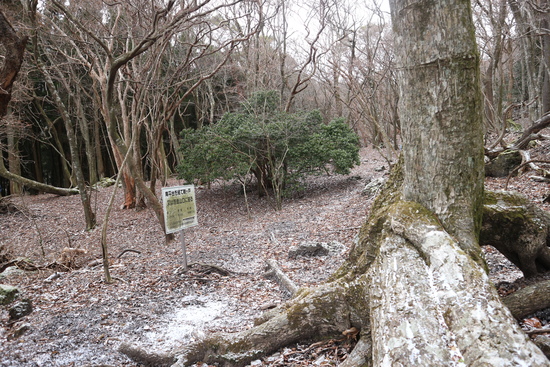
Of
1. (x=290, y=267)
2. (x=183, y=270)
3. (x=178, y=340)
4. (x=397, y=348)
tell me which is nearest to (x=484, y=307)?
(x=397, y=348)

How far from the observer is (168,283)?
5.17 meters

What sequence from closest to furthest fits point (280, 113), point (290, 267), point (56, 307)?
point (56, 307), point (290, 267), point (280, 113)

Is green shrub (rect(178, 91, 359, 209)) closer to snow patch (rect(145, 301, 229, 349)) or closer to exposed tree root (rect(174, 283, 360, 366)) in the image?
snow patch (rect(145, 301, 229, 349))

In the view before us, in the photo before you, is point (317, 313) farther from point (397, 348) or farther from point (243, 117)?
point (243, 117)

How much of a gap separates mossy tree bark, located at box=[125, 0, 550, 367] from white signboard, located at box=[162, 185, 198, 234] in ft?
9.70

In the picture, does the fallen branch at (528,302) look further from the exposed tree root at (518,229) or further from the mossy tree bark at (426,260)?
the mossy tree bark at (426,260)

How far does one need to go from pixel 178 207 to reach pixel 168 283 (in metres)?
1.26

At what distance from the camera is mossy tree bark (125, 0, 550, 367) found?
1549 mm

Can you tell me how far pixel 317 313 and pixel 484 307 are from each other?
1.36 m

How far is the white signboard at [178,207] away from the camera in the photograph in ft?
18.5

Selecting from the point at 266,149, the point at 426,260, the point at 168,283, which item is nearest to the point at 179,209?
the point at 168,283

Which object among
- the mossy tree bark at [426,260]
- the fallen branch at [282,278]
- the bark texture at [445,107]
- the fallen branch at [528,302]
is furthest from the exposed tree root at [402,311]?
the fallen branch at [282,278]

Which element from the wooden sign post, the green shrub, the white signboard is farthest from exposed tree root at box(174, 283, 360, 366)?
the green shrub

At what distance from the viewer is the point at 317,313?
272 cm
